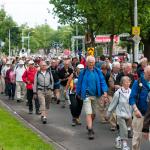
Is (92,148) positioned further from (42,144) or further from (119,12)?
(119,12)

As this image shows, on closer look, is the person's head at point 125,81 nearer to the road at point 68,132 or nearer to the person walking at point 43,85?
the road at point 68,132

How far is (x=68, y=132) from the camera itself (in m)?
14.4

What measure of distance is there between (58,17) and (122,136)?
43908mm

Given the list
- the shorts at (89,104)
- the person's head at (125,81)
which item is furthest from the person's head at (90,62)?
the person's head at (125,81)

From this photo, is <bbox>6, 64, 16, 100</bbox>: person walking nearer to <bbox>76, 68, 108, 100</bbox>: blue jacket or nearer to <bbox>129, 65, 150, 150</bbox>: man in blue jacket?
<bbox>76, 68, 108, 100</bbox>: blue jacket

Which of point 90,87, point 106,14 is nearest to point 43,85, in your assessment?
point 90,87

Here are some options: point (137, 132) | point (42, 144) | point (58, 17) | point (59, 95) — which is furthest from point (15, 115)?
point (58, 17)

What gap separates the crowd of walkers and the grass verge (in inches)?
44.4

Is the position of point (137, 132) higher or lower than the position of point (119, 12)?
lower

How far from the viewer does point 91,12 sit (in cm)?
4166

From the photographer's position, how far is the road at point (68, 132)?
12.3m

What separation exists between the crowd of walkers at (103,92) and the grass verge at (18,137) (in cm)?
113

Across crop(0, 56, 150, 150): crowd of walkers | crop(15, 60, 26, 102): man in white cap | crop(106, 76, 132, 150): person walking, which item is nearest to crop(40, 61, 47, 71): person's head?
crop(0, 56, 150, 150): crowd of walkers

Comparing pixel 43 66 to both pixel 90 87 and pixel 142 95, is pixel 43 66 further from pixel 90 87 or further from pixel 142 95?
pixel 142 95
